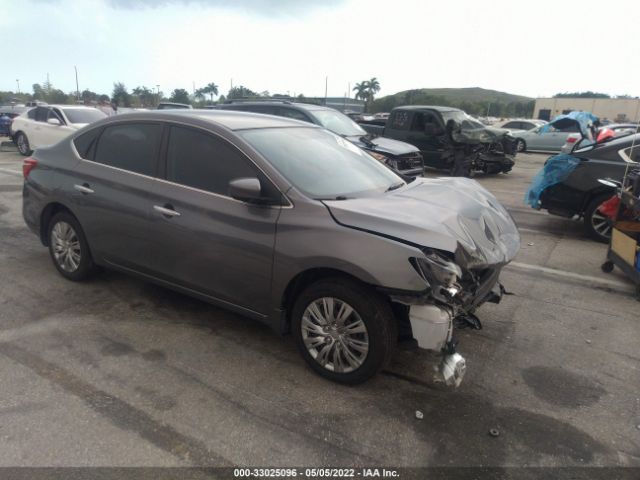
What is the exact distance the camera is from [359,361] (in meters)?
3.11

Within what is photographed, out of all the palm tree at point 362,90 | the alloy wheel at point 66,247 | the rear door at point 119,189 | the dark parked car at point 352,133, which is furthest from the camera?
the palm tree at point 362,90

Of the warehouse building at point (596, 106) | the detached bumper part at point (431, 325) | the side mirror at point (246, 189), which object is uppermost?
the warehouse building at point (596, 106)

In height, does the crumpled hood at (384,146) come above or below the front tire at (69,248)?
above

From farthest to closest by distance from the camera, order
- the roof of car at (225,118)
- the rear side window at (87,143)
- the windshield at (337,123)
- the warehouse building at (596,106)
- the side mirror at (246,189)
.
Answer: the warehouse building at (596,106)
the windshield at (337,123)
the rear side window at (87,143)
the roof of car at (225,118)
the side mirror at (246,189)

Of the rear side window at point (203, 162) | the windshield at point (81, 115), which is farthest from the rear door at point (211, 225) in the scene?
the windshield at point (81, 115)

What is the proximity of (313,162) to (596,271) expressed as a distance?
393 centimetres

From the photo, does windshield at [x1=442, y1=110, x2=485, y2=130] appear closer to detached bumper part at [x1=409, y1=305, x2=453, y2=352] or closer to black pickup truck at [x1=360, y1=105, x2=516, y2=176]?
black pickup truck at [x1=360, y1=105, x2=516, y2=176]

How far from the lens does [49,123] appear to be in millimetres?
12961

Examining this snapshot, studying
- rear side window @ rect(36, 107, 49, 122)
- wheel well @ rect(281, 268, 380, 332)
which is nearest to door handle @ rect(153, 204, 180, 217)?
wheel well @ rect(281, 268, 380, 332)

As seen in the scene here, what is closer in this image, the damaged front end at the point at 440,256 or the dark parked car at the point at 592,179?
the damaged front end at the point at 440,256

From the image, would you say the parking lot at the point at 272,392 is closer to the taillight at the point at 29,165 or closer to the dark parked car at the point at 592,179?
the taillight at the point at 29,165

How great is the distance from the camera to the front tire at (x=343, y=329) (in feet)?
9.77

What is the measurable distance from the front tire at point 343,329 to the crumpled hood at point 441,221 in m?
0.42

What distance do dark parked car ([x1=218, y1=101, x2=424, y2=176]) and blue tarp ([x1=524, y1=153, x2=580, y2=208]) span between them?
251 centimetres
